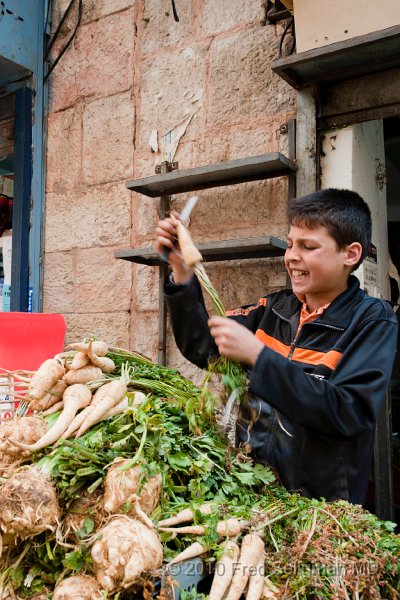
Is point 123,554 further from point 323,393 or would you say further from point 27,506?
point 323,393

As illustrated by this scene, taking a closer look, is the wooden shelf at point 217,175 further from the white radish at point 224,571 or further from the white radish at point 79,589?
the white radish at point 79,589

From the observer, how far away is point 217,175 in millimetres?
3611

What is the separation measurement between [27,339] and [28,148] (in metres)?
2.11

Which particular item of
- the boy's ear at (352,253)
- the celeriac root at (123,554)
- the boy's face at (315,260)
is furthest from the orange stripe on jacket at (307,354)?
the celeriac root at (123,554)

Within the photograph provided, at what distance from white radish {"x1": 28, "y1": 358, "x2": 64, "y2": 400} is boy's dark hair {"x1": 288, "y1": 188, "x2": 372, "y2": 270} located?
1170 mm

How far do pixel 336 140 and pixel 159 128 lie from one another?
142 cm

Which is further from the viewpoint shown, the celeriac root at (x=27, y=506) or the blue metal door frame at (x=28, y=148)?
the blue metal door frame at (x=28, y=148)

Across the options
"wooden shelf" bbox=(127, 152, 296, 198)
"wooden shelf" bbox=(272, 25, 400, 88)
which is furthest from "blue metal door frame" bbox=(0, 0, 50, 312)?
"wooden shelf" bbox=(272, 25, 400, 88)

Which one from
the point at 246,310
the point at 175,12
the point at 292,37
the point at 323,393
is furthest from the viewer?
the point at 175,12

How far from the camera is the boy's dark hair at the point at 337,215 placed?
2.33 meters

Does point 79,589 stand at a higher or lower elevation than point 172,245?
lower

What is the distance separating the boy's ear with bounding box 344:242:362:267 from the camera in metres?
2.37

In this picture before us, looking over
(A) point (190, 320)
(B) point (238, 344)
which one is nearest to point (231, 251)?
(A) point (190, 320)

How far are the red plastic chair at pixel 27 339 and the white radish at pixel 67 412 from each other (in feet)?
4.26
